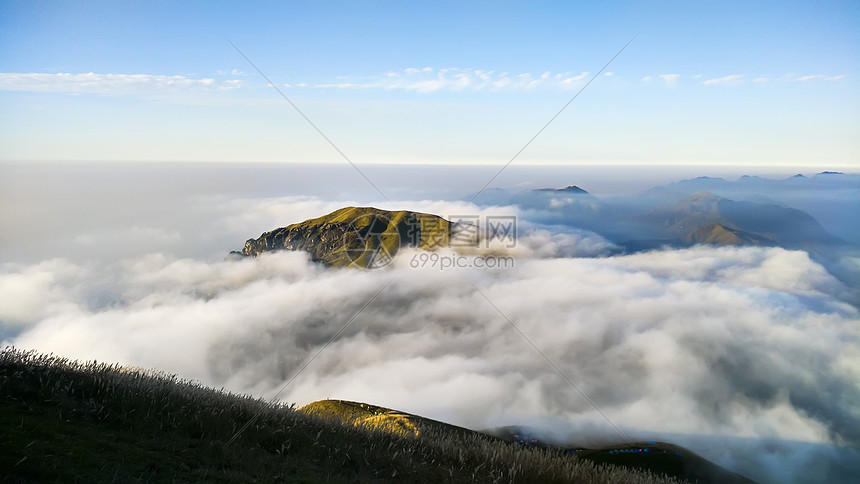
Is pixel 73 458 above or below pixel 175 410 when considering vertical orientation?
above

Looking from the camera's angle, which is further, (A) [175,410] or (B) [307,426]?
(B) [307,426]

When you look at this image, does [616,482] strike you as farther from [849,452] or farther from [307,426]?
[849,452]

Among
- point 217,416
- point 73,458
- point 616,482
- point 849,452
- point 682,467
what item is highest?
point 73,458

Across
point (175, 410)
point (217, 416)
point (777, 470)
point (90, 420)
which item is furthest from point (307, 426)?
point (777, 470)

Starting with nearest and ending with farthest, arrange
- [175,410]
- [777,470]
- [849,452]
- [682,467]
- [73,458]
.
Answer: [73,458] → [175,410] → [682,467] → [777,470] → [849,452]

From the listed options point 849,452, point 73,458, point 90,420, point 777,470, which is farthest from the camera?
point 849,452

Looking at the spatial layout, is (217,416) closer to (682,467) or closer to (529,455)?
(529,455)
